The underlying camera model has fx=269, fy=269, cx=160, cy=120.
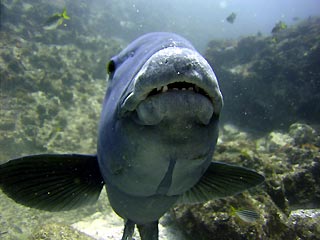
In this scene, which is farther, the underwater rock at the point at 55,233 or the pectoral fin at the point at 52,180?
the underwater rock at the point at 55,233

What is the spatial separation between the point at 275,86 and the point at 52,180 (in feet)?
38.3

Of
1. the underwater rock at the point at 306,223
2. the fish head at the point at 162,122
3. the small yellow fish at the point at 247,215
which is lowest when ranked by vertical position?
the underwater rock at the point at 306,223

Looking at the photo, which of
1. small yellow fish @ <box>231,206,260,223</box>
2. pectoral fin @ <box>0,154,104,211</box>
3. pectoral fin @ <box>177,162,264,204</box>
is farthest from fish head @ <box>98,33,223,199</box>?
small yellow fish @ <box>231,206,260,223</box>

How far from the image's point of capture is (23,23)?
15.7 metres

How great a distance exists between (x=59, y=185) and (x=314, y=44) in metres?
14.0

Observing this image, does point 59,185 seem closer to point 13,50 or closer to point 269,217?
point 269,217

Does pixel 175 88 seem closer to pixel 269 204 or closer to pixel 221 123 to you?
pixel 269 204

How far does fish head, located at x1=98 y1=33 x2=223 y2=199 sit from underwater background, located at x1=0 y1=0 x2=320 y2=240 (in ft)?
8.81

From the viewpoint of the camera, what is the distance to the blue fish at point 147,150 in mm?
1435

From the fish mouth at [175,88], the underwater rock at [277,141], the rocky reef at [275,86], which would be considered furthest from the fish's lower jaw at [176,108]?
the rocky reef at [275,86]

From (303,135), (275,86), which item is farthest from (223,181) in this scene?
(275,86)

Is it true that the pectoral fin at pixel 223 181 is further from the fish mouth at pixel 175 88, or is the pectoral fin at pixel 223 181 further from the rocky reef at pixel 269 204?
the rocky reef at pixel 269 204

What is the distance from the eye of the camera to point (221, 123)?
12484 millimetres

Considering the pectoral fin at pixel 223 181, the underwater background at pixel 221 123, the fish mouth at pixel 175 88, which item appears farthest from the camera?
the underwater background at pixel 221 123
